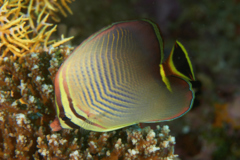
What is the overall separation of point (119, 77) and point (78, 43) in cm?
261

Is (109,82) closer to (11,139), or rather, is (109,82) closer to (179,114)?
(179,114)

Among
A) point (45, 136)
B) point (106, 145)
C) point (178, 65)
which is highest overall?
point (178, 65)

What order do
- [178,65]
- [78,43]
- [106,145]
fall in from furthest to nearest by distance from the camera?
[78,43]
[106,145]
[178,65]

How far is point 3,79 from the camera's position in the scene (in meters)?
1.86

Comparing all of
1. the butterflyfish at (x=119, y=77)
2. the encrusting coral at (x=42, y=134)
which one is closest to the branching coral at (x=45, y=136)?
the encrusting coral at (x=42, y=134)

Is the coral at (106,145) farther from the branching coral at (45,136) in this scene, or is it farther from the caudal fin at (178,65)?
the caudal fin at (178,65)

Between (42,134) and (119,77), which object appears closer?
(119,77)

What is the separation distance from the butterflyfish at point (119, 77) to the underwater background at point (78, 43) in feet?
0.33

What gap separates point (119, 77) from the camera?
123 cm

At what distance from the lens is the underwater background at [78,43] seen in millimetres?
1592

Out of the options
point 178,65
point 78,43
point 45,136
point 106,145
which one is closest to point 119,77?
point 178,65

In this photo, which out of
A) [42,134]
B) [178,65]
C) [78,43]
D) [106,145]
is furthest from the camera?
[78,43]

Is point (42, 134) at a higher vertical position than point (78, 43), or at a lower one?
lower

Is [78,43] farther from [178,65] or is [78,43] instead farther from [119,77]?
[178,65]
